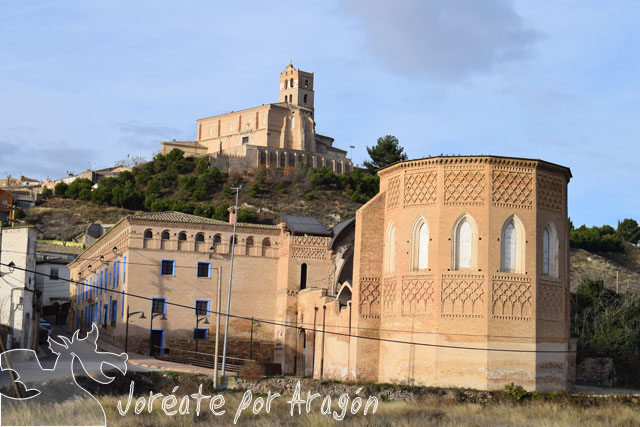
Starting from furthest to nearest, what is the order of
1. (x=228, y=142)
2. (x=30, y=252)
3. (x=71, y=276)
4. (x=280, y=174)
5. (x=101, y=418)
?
(x=228, y=142) < (x=280, y=174) < (x=71, y=276) < (x=30, y=252) < (x=101, y=418)

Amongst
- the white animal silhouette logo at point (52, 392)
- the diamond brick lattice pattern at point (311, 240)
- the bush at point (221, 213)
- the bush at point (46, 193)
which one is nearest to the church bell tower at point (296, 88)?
the bush at point (46, 193)

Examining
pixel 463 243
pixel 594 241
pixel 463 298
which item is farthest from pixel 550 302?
pixel 594 241

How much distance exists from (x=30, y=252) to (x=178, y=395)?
39.8 ft

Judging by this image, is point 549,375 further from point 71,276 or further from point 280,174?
point 280,174

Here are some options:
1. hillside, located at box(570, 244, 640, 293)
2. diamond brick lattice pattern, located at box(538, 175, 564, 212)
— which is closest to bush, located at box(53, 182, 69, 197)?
hillside, located at box(570, 244, 640, 293)

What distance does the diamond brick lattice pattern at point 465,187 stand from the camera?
33969mm

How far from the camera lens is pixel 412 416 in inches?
Answer: 1093

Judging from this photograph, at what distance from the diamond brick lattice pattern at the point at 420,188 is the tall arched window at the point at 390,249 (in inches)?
56.8

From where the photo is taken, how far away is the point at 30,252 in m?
41.3

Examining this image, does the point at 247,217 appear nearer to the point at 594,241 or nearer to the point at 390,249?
the point at 594,241

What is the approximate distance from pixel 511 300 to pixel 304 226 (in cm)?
1505

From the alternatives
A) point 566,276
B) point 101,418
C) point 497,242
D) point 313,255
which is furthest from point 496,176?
point 101,418

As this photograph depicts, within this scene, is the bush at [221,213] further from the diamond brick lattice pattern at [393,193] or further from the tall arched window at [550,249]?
the tall arched window at [550,249]

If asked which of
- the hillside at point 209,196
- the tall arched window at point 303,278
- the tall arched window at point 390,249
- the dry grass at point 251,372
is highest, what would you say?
the hillside at point 209,196
